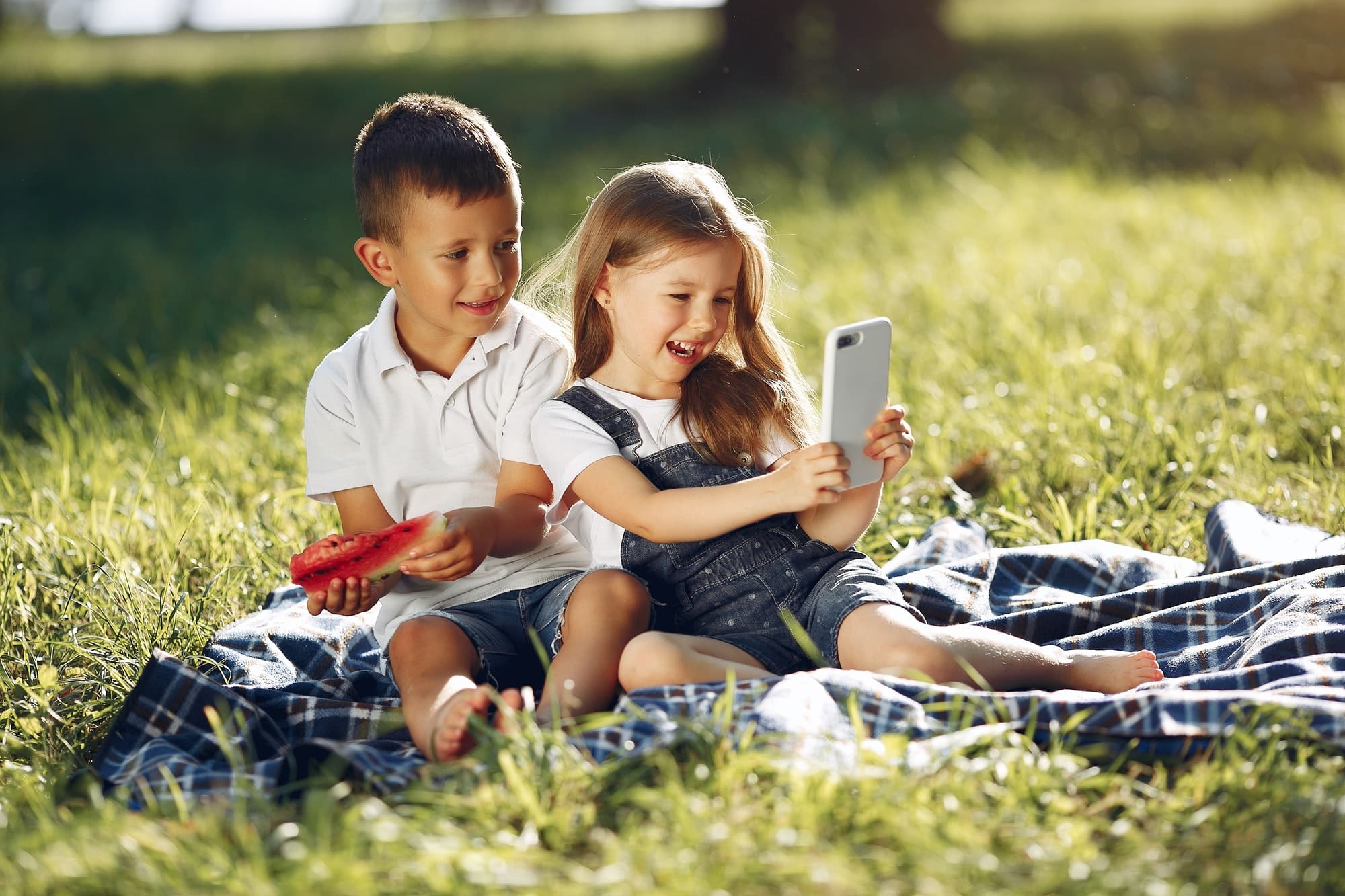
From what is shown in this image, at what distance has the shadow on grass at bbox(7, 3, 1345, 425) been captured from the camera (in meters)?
6.61

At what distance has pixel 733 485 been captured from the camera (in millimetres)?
2453

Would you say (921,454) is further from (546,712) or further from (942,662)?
(546,712)

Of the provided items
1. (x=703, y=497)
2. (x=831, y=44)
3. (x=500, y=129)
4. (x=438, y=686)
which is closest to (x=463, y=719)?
(x=438, y=686)

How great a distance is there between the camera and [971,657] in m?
2.44

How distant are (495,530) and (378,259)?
679 mm

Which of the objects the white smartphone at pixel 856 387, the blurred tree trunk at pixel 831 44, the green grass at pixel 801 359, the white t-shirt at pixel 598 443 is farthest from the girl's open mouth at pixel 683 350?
the blurred tree trunk at pixel 831 44

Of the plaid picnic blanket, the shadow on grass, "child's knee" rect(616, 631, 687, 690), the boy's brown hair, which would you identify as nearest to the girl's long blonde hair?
the boy's brown hair

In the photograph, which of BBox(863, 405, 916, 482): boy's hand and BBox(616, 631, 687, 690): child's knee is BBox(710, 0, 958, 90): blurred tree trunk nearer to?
BBox(863, 405, 916, 482): boy's hand

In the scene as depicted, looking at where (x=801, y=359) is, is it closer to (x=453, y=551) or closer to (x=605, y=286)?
(x=605, y=286)

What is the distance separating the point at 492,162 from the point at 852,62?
30.7ft

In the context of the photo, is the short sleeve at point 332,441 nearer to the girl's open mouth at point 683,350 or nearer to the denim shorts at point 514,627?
the denim shorts at point 514,627

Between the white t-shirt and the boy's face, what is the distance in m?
0.27

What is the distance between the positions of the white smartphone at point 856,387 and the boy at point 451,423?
51cm

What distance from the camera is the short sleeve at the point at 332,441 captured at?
2869 mm
